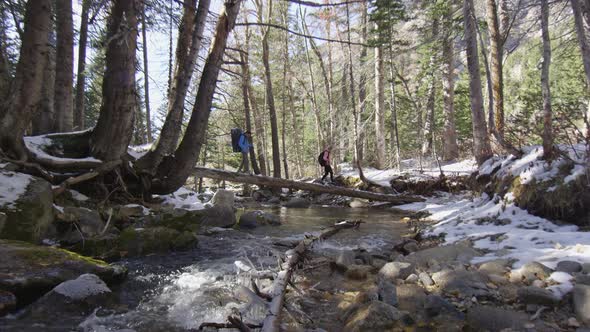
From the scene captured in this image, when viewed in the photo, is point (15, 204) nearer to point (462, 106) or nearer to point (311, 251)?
point (311, 251)

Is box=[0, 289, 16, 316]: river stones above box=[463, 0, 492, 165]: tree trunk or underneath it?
underneath

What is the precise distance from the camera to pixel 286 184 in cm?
1063

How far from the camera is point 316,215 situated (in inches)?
429

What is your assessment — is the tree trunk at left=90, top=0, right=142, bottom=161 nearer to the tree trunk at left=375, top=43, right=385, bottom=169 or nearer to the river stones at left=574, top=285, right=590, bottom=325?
the river stones at left=574, top=285, right=590, bottom=325

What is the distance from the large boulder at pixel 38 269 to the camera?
3369mm

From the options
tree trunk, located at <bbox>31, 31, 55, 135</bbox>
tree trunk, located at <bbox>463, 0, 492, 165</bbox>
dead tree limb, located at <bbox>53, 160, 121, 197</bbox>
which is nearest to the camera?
dead tree limb, located at <bbox>53, 160, 121, 197</bbox>

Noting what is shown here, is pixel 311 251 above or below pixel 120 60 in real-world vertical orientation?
below

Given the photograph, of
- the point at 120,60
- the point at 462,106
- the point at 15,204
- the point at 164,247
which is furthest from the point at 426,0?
the point at 15,204

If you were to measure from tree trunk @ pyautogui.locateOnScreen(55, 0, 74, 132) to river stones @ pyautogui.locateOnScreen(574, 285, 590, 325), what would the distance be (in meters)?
10.2

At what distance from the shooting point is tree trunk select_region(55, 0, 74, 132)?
8.69m

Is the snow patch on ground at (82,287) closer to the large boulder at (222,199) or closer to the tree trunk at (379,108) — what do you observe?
the large boulder at (222,199)

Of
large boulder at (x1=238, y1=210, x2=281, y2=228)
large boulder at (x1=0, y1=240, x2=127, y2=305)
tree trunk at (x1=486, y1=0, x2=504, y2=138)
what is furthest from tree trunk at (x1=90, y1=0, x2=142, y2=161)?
tree trunk at (x1=486, y1=0, x2=504, y2=138)

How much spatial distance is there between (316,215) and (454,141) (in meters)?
10.4

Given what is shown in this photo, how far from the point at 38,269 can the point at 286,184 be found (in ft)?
24.5
